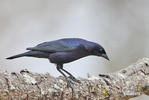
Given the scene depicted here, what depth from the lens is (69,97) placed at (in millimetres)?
3666

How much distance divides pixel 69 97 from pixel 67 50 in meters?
0.57

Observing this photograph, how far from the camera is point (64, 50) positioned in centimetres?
407

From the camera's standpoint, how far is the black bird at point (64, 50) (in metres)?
3.94

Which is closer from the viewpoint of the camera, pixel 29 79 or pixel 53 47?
pixel 29 79

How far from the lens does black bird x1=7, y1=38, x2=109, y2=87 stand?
12.9 feet

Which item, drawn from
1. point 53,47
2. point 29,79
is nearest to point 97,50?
point 53,47

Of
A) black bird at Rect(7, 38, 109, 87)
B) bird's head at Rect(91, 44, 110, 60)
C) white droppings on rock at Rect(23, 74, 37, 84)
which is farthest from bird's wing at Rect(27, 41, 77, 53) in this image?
white droppings on rock at Rect(23, 74, 37, 84)

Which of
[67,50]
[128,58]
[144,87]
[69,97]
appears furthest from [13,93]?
[128,58]

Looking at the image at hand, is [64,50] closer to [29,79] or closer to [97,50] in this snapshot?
[97,50]

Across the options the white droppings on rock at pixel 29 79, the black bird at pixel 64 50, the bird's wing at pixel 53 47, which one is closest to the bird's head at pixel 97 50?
the black bird at pixel 64 50

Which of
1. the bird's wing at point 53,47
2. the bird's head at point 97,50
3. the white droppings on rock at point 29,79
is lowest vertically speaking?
the white droppings on rock at point 29,79

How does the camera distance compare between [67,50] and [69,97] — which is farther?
[67,50]

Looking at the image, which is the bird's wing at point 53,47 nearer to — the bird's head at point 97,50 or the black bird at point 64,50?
the black bird at point 64,50

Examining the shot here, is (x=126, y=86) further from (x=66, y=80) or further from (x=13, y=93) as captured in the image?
(x=13, y=93)
